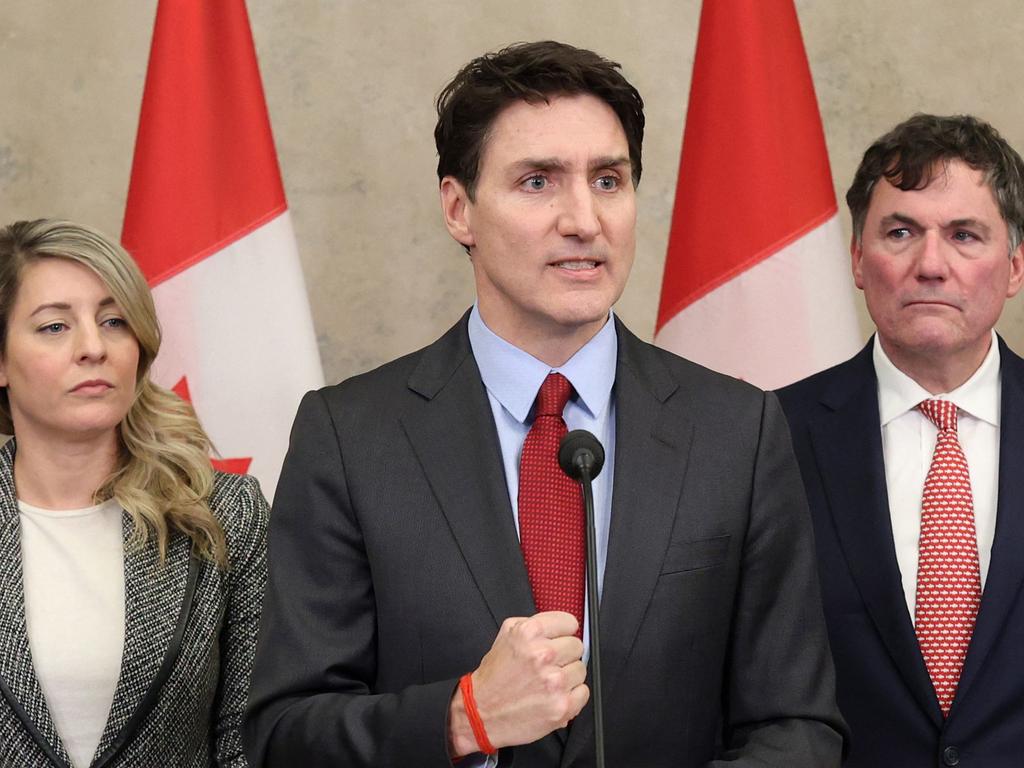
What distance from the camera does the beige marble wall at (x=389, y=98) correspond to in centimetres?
364

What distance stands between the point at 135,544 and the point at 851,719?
1181 millimetres

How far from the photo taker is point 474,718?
4.99ft

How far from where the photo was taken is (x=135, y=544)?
2.38 meters

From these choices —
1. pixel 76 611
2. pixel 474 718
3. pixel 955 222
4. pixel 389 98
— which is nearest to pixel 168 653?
pixel 76 611

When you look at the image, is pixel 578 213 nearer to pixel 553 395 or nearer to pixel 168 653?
pixel 553 395

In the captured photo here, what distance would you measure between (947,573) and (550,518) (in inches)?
30.7

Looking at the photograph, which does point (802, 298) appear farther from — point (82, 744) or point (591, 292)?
point (82, 744)

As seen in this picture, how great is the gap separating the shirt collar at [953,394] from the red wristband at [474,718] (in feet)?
3.45

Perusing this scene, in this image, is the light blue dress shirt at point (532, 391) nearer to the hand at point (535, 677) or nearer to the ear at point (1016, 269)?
the hand at point (535, 677)

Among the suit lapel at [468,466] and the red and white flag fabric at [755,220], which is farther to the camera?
the red and white flag fabric at [755,220]

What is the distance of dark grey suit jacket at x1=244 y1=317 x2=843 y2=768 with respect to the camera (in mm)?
1647

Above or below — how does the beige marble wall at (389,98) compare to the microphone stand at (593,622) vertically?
above

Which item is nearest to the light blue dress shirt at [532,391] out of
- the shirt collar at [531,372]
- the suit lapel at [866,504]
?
the shirt collar at [531,372]

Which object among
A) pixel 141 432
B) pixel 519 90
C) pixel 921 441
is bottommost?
pixel 921 441
